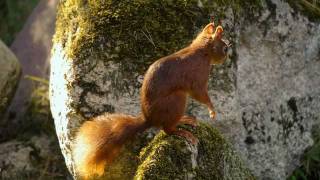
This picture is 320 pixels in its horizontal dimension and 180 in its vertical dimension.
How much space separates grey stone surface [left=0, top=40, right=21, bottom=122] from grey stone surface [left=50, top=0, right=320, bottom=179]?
946 millimetres

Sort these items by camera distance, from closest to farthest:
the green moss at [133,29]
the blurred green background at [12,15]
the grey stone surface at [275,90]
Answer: the green moss at [133,29] → the grey stone surface at [275,90] → the blurred green background at [12,15]

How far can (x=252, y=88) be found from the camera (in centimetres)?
→ 487

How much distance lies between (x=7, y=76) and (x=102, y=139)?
7.32ft

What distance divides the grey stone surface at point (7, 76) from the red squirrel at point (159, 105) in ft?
6.65

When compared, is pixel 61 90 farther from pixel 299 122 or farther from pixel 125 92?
pixel 299 122

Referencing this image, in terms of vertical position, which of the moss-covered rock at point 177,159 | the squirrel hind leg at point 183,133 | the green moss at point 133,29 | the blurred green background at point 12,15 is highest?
the green moss at point 133,29

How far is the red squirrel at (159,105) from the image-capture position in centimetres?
356

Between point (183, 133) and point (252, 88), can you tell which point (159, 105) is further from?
point (252, 88)

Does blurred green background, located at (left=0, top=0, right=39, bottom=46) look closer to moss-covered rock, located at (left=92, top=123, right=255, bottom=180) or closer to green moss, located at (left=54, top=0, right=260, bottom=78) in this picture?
green moss, located at (left=54, top=0, right=260, bottom=78)

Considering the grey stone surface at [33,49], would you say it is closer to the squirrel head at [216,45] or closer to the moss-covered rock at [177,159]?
the moss-covered rock at [177,159]

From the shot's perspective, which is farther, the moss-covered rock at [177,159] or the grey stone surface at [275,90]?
the grey stone surface at [275,90]

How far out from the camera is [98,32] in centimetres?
433

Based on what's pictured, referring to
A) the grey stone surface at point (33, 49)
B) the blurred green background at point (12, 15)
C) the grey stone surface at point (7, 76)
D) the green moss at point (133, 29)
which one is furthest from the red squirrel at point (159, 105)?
the blurred green background at point (12, 15)

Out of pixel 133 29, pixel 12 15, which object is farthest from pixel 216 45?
pixel 12 15
